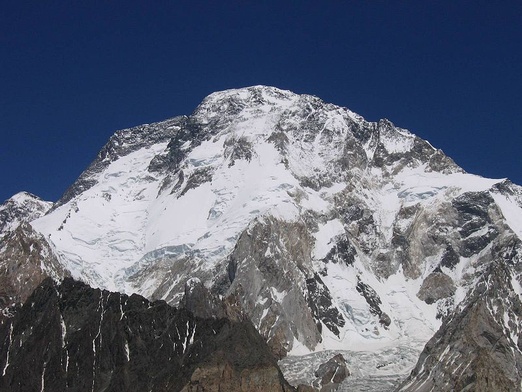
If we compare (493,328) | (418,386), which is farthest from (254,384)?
(493,328)

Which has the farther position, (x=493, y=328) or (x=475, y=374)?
(x=493, y=328)

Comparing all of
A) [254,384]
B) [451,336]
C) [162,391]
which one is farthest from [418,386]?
[162,391]

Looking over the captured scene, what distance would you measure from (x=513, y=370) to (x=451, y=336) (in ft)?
50.4

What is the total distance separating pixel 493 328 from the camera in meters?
199

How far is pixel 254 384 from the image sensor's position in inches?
7534

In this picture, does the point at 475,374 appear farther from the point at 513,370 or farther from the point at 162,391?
the point at 162,391

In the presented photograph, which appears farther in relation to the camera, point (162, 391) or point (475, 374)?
point (162, 391)

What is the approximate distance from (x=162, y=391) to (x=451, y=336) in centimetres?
6036

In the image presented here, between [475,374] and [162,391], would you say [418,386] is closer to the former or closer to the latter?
[475,374]

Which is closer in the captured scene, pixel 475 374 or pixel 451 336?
pixel 475 374

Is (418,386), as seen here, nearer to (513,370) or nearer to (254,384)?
(513,370)

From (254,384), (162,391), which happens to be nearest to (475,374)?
(254,384)

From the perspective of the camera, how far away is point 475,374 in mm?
182250

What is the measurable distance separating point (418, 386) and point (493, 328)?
64.1 feet
